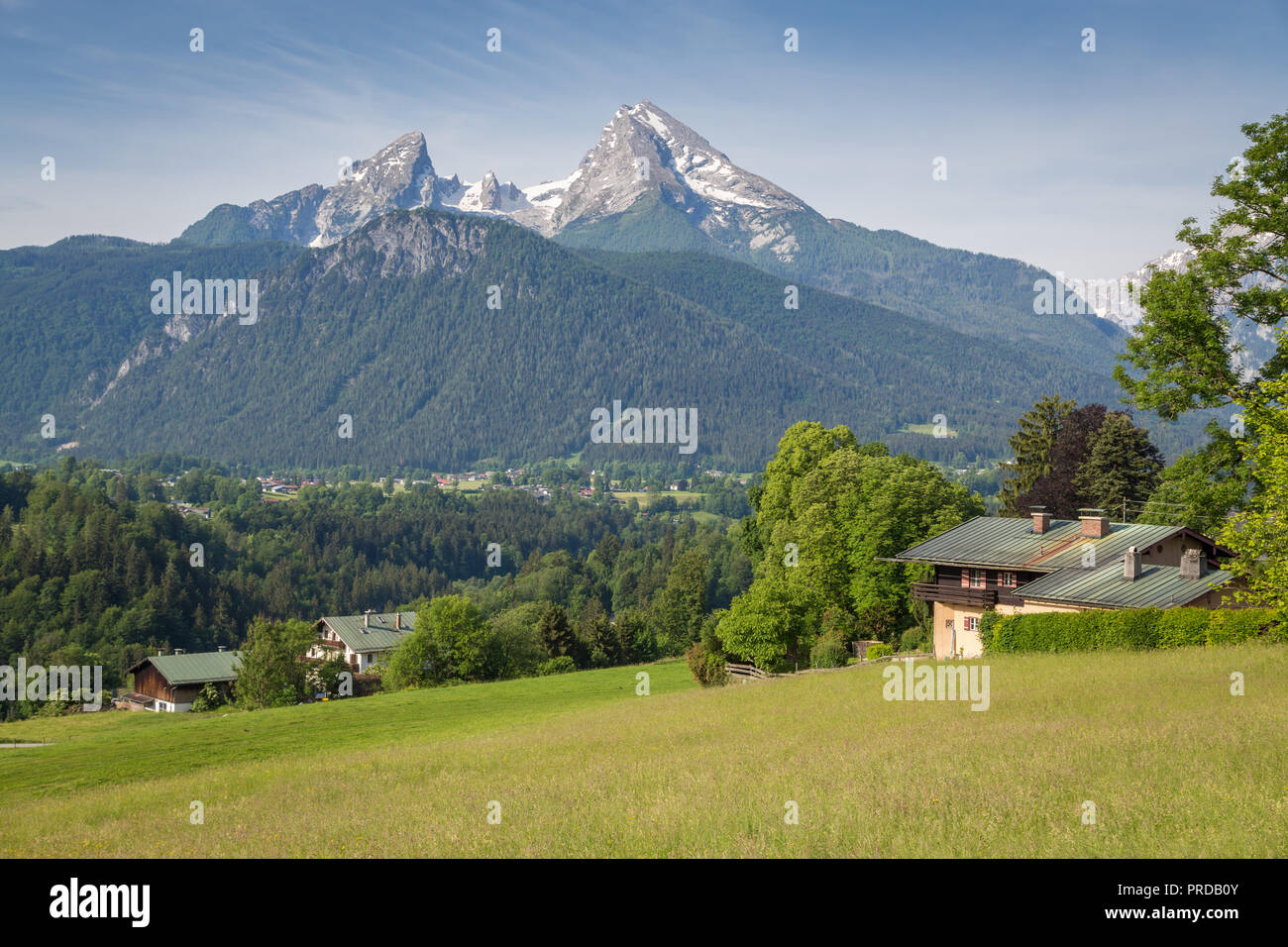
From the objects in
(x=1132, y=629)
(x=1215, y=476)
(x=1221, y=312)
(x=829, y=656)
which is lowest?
(x=829, y=656)

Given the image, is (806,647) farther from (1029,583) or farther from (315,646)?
(315,646)

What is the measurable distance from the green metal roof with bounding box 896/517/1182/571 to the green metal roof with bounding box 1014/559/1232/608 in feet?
3.78

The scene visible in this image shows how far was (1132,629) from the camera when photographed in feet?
118

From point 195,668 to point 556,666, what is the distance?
38373 mm

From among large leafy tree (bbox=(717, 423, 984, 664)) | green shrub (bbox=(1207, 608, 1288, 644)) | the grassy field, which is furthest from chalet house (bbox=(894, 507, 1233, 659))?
the grassy field

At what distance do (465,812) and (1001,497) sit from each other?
2795 inches

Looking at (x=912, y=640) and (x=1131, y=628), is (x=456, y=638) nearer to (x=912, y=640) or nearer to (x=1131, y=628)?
(x=912, y=640)

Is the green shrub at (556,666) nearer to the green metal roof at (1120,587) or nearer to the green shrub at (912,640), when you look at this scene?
the green shrub at (912,640)

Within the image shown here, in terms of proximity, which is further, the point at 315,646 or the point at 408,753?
the point at 315,646

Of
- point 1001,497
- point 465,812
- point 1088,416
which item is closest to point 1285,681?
point 465,812

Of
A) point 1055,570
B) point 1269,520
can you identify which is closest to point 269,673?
point 1055,570

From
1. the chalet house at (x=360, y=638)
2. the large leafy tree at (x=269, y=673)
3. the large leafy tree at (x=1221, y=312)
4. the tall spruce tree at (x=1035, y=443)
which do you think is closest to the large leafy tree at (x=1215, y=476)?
the large leafy tree at (x=1221, y=312)

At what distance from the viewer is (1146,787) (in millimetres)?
14188

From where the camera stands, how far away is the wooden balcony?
1823 inches
